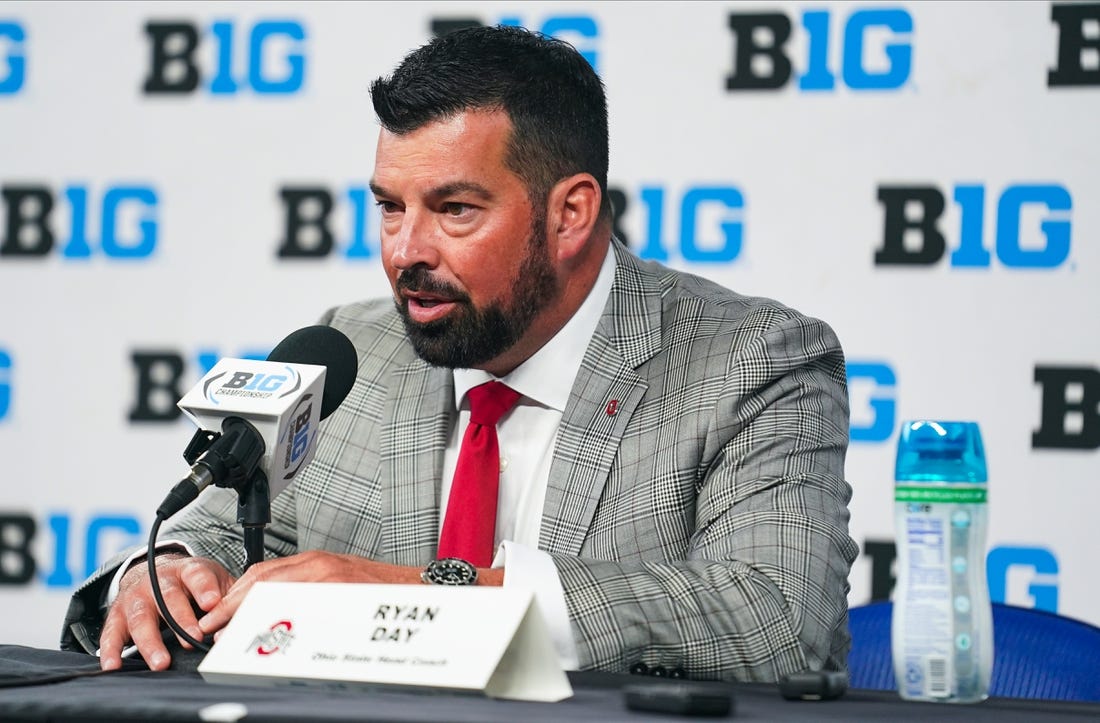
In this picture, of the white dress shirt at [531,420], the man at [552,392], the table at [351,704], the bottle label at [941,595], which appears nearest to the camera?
the table at [351,704]

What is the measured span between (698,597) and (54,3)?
2499 millimetres

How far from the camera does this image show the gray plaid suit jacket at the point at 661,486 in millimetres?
1619

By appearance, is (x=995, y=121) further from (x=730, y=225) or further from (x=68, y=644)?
(x=68, y=644)

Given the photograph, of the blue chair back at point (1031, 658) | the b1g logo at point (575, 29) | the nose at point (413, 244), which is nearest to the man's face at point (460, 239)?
the nose at point (413, 244)

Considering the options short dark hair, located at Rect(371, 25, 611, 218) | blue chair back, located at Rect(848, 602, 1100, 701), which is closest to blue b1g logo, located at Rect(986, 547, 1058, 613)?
blue chair back, located at Rect(848, 602, 1100, 701)

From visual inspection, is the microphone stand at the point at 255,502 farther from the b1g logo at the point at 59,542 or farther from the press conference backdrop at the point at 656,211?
the b1g logo at the point at 59,542

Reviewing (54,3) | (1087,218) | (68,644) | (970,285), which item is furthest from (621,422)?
(54,3)

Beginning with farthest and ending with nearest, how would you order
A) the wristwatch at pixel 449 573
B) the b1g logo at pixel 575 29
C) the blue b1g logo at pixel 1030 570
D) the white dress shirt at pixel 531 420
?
the b1g logo at pixel 575 29 < the blue b1g logo at pixel 1030 570 < the white dress shirt at pixel 531 420 < the wristwatch at pixel 449 573

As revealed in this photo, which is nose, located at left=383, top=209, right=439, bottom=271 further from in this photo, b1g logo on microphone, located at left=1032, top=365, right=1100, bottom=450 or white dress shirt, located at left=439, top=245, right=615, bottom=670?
b1g logo on microphone, located at left=1032, top=365, right=1100, bottom=450

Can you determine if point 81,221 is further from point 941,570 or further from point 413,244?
point 941,570

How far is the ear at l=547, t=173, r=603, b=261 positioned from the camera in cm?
221

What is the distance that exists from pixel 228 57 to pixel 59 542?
4.00 feet

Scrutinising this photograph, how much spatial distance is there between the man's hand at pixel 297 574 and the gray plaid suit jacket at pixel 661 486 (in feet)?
0.74

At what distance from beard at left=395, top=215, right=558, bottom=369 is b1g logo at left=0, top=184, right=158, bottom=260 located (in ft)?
4.46
